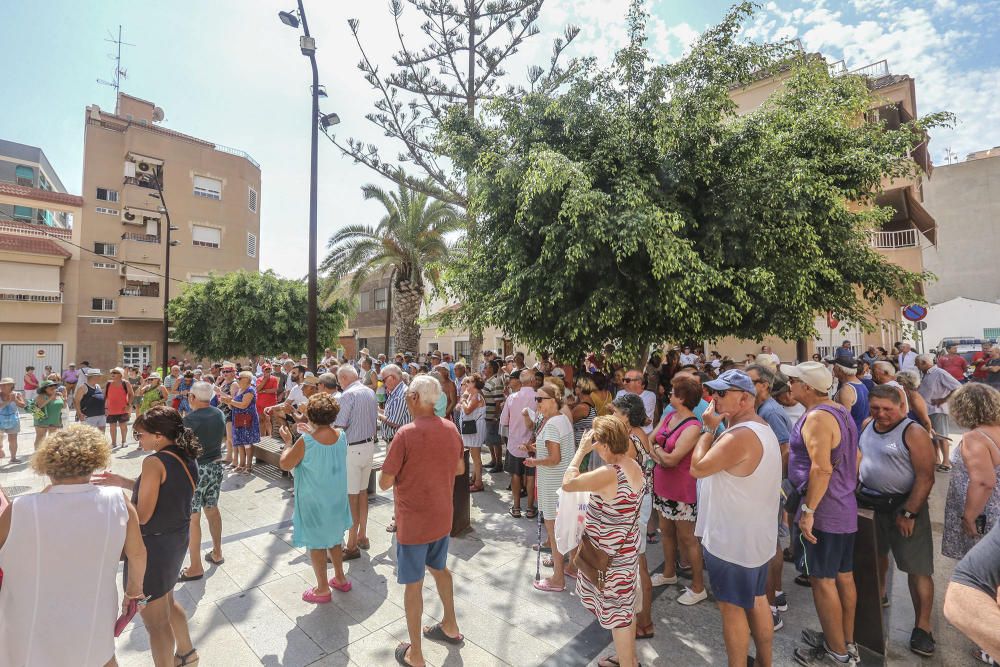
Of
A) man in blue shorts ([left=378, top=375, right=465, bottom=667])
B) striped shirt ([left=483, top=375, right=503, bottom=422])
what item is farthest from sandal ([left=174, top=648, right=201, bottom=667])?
striped shirt ([left=483, top=375, right=503, bottom=422])

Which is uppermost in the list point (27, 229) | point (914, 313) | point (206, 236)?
point (206, 236)

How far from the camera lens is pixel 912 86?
19.1m

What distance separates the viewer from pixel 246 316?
819 inches

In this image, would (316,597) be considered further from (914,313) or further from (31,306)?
(31,306)

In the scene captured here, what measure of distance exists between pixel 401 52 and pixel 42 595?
13.3m

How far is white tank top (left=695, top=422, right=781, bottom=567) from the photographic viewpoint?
8.77ft

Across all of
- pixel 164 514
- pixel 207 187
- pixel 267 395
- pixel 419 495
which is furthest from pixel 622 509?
pixel 207 187

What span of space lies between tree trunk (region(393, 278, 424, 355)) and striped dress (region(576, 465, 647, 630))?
13.0 metres

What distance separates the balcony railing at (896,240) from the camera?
17.9m

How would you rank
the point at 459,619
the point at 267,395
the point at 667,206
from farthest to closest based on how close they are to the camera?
the point at 267,395, the point at 667,206, the point at 459,619

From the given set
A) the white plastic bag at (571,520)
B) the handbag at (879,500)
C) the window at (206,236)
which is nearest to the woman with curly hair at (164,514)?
the white plastic bag at (571,520)

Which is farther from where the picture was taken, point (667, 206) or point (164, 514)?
point (667, 206)

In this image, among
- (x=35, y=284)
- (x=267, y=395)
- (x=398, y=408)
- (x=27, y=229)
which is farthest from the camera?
(x=27, y=229)

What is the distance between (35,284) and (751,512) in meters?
33.8
